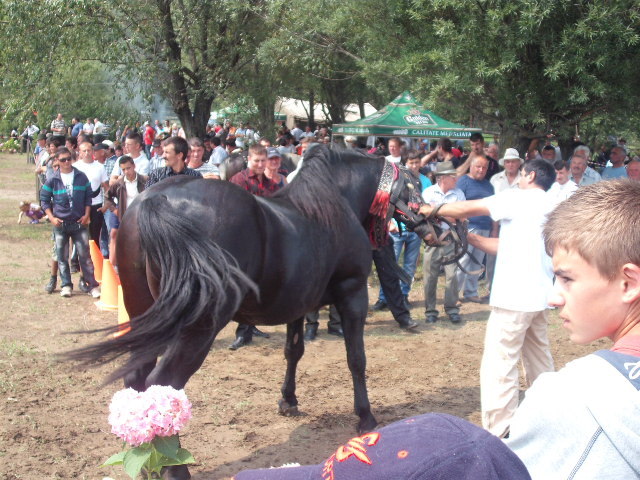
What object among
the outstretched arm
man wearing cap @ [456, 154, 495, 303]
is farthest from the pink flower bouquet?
man wearing cap @ [456, 154, 495, 303]

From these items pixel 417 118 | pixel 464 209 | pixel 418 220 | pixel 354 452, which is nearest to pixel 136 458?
pixel 354 452

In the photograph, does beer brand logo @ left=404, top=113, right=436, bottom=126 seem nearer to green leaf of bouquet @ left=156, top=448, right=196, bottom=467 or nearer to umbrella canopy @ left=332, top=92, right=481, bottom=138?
umbrella canopy @ left=332, top=92, right=481, bottom=138

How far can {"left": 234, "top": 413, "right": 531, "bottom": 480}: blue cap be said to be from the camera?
3.20 feet

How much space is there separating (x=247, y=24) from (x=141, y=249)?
11763mm

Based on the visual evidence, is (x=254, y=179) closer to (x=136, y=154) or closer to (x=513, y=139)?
(x=136, y=154)

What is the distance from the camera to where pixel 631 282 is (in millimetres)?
1175

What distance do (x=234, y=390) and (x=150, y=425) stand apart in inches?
142

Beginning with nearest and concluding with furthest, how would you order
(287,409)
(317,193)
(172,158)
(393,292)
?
(317,193) → (287,409) → (172,158) → (393,292)

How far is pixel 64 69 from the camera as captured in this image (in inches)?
539

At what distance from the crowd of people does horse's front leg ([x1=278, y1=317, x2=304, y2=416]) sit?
1251 millimetres

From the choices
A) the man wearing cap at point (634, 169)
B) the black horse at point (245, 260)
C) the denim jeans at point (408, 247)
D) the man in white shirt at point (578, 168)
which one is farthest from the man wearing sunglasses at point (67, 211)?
the man wearing cap at point (634, 169)

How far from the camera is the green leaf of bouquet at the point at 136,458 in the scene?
79.2 inches

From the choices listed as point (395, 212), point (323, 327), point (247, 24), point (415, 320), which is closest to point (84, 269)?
point (323, 327)

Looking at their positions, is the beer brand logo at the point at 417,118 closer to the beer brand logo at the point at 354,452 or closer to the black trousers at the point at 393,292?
the black trousers at the point at 393,292
